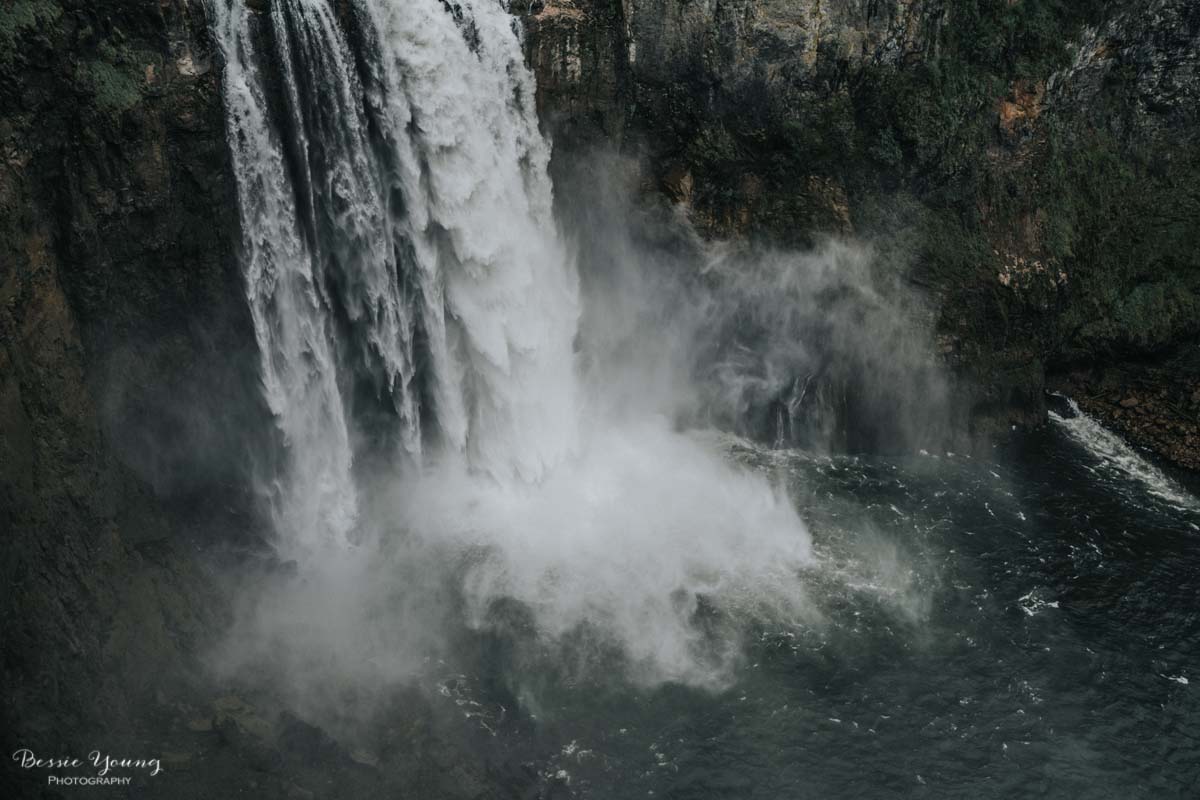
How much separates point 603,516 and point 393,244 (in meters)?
9.21

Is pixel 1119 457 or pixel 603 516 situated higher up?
pixel 603 516

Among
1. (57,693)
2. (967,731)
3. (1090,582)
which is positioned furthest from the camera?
(1090,582)

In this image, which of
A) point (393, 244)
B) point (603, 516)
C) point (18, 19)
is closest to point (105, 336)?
point (18, 19)

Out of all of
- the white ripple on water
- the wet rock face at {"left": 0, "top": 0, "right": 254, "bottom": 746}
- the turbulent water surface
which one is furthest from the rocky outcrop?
the wet rock face at {"left": 0, "top": 0, "right": 254, "bottom": 746}

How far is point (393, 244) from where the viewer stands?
80.5 ft

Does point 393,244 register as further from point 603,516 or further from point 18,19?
point 18,19

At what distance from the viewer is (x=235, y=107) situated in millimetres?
20422

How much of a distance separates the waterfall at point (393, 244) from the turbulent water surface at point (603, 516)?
3.2 inches

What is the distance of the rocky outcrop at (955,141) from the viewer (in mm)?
27422

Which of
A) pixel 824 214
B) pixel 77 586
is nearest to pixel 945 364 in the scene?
pixel 824 214

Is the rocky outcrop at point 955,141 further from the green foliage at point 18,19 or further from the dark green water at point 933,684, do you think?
the green foliage at point 18,19

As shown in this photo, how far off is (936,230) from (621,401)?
37.4ft

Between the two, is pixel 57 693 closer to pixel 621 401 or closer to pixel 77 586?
pixel 77 586

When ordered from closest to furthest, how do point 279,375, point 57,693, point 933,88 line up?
point 57,693
point 279,375
point 933,88
